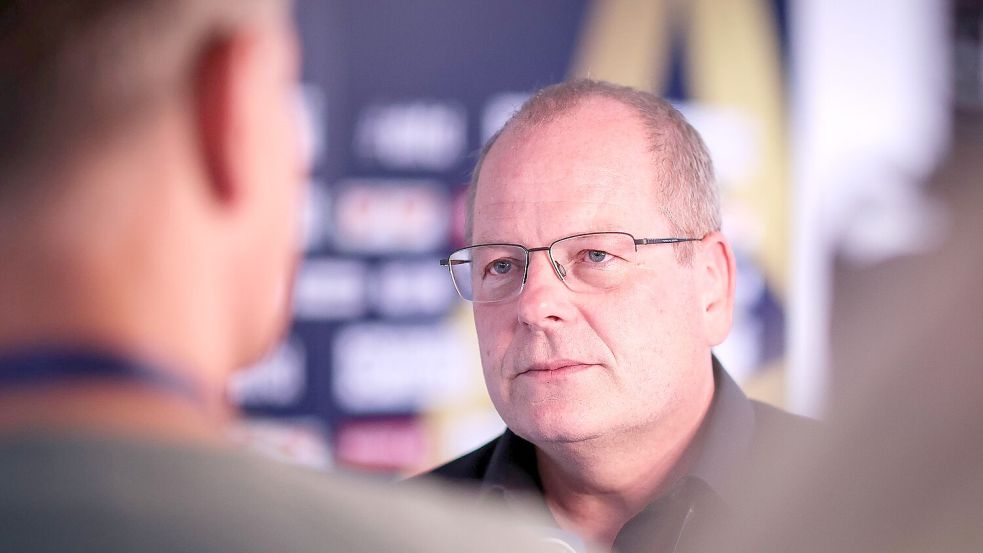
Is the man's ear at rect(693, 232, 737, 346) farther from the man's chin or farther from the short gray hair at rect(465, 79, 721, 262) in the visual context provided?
the man's chin

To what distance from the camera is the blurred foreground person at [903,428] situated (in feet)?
0.88

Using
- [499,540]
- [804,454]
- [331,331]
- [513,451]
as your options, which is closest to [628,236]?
[513,451]

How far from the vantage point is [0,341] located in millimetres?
416

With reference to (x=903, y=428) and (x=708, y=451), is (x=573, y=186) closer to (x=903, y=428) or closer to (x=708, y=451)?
(x=708, y=451)

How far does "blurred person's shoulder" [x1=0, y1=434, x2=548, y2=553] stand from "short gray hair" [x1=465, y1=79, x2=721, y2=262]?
1.06 metres

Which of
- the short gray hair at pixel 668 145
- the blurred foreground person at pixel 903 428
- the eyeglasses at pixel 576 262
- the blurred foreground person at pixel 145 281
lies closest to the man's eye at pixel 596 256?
the eyeglasses at pixel 576 262

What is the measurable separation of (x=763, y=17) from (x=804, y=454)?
9.86 ft

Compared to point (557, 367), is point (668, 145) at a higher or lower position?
higher

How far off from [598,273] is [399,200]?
150 cm

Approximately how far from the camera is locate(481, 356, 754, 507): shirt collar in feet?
4.46

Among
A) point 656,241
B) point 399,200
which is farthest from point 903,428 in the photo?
point 399,200

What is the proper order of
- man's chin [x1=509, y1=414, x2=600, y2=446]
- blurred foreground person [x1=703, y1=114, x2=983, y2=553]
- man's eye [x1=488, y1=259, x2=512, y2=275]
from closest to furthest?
1. blurred foreground person [x1=703, y1=114, x2=983, y2=553]
2. man's chin [x1=509, y1=414, x2=600, y2=446]
3. man's eye [x1=488, y1=259, x2=512, y2=275]

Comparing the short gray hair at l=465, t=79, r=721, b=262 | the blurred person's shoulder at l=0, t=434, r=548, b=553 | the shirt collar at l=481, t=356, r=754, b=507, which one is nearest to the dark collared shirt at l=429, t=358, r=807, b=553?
the shirt collar at l=481, t=356, r=754, b=507

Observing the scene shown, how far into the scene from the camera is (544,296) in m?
1.34
